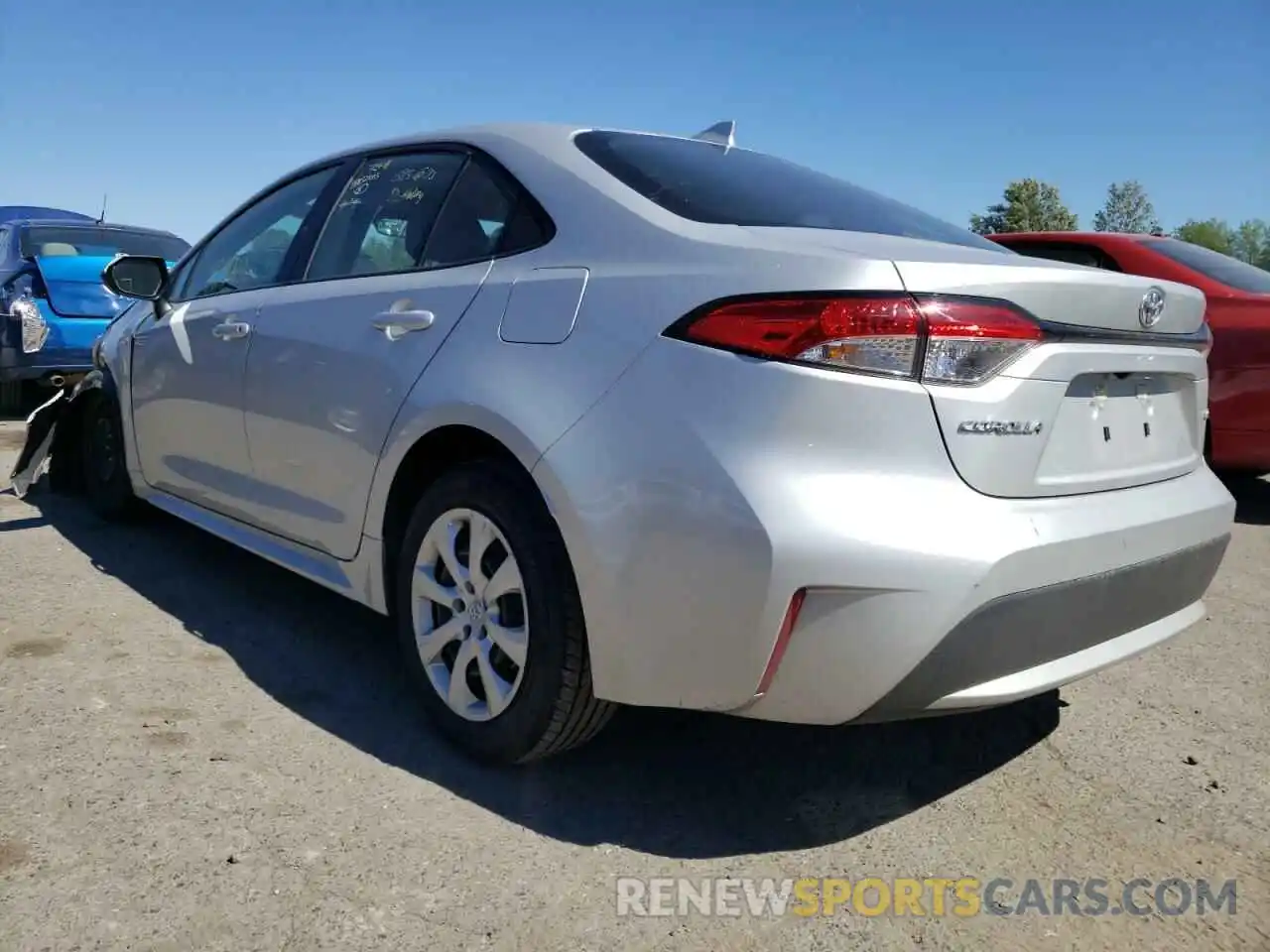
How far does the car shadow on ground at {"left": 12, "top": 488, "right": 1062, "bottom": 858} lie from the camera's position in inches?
89.6

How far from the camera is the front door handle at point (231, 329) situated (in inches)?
133

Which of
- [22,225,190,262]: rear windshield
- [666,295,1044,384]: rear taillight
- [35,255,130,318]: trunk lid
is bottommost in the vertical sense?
[35,255,130,318]: trunk lid

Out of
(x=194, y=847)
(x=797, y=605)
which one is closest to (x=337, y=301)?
(x=194, y=847)

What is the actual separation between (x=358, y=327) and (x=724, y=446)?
136cm

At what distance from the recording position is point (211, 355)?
3594 mm

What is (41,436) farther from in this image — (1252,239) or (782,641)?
(1252,239)

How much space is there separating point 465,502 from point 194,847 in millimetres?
925

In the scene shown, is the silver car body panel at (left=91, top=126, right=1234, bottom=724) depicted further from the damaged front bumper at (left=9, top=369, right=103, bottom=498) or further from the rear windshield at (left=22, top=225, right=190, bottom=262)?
the rear windshield at (left=22, top=225, right=190, bottom=262)

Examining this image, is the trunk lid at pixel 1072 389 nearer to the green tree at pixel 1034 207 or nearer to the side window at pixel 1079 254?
the side window at pixel 1079 254

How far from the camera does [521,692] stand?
2301mm

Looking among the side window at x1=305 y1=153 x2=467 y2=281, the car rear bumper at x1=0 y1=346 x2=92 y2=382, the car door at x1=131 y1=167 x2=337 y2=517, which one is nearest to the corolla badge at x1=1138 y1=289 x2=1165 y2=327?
the side window at x1=305 y1=153 x2=467 y2=281

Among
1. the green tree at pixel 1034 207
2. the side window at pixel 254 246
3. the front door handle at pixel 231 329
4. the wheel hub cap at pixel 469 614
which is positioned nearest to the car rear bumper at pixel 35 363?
the side window at pixel 254 246

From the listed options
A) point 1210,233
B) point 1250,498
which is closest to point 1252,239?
point 1210,233

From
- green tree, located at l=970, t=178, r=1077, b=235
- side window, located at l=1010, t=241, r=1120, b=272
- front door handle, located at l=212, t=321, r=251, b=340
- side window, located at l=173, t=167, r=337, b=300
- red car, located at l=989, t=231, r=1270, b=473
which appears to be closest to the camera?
front door handle, located at l=212, t=321, r=251, b=340
